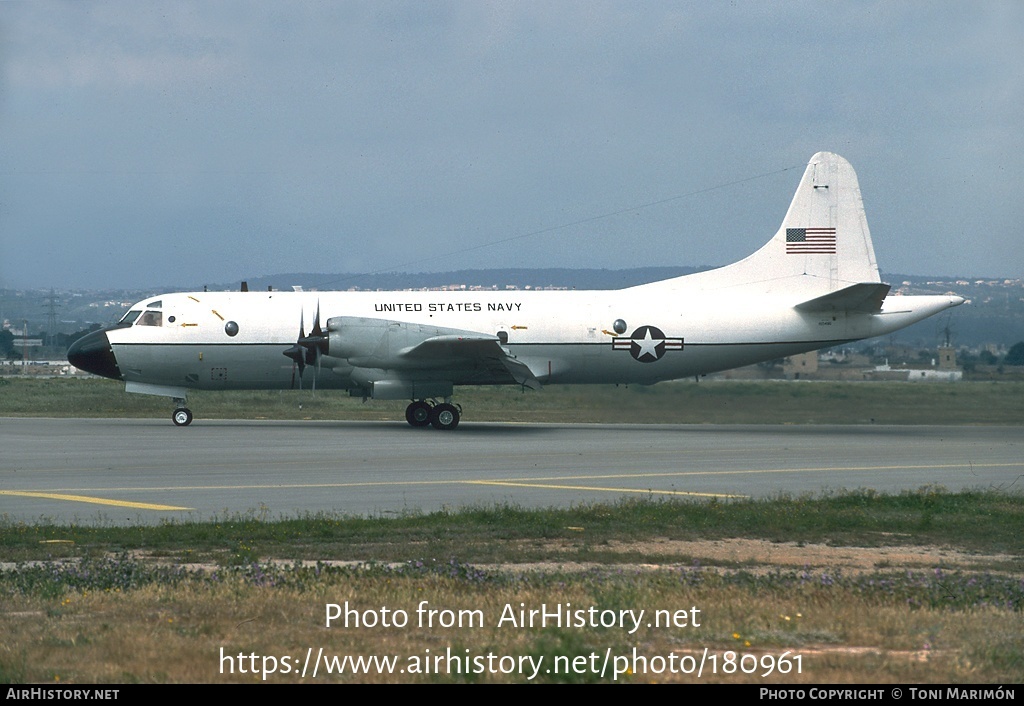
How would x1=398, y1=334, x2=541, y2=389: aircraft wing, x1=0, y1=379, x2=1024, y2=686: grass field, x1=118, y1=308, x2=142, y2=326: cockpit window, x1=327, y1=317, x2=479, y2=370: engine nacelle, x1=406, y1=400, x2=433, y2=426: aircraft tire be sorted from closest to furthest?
x1=0, y1=379, x2=1024, y2=686: grass field < x1=398, y1=334, x2=541, y2=389: aircraft wing < x1=327, y1=317, x2=479, y2=370: engine nacelle < x1=406, y1=400, x2=433, y2=426: aircraft tire < x1=118, y1=308, x2=142, y2=326: cockpit window

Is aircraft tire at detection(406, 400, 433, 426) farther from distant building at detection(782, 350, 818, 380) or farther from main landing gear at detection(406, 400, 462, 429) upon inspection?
distant building at detection(782, 350, 818, 380)

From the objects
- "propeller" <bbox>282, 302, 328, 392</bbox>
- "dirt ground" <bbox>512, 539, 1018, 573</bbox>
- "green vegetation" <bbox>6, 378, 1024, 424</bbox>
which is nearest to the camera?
"dirt ground" <bbox>512, 539, 1018, 573</bbox>

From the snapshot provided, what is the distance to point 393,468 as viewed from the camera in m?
22.8

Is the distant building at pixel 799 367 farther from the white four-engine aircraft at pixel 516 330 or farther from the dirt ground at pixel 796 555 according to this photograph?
the dirt ground at pixel 796 555

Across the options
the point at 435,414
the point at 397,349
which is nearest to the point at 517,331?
the point at 435,414

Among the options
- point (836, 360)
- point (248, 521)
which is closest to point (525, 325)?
point (248, 521)

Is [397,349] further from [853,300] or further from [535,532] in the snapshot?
[535,532]

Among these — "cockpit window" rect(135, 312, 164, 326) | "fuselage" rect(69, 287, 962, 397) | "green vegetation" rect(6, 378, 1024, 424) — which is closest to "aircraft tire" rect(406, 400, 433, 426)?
"fuselage" rect(69, 287, 962, 397)

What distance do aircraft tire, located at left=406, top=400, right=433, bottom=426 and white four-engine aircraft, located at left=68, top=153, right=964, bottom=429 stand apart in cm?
4

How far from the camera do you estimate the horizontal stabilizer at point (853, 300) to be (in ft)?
106

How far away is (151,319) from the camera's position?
34250 millimetres

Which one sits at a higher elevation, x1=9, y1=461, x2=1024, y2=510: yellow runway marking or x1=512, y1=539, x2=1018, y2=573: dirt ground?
x1=9, y1=461, x2=1024, y2=510: yellow runway marking

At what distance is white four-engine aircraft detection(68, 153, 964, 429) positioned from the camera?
33.5 meters

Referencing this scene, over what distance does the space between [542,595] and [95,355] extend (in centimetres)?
2747
